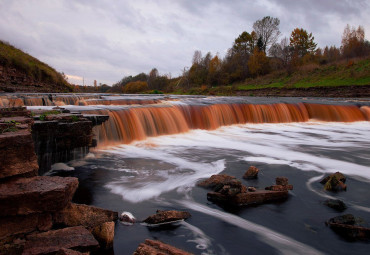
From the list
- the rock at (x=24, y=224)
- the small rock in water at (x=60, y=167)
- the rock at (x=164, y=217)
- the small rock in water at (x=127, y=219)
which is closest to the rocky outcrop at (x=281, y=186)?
the rock at (x=164, y=217)

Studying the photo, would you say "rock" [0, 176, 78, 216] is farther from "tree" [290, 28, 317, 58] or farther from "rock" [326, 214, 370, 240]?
"tree" [290, 28, 317, 58]

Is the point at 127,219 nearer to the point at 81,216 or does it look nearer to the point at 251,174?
the point at 81,216

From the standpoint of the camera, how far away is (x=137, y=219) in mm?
4543

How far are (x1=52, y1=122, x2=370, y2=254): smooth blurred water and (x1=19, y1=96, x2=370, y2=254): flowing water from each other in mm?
18

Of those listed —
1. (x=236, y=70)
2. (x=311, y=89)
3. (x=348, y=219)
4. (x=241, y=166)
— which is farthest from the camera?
(x=236, y=70)

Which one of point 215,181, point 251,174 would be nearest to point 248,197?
point 215,181

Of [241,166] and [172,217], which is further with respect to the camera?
[241,166]

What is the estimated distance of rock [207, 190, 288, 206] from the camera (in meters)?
5.10

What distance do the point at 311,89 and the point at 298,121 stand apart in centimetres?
2117

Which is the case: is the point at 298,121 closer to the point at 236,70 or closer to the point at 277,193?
the point at 277,193

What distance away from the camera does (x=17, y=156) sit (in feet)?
10.6

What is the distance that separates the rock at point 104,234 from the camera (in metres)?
3.53

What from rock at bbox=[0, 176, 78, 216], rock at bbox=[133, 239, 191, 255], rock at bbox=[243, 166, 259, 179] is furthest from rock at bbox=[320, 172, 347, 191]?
rock at bbox=[0, 176, 78, 216]

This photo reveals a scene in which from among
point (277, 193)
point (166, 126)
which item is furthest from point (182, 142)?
point (277, 193)
